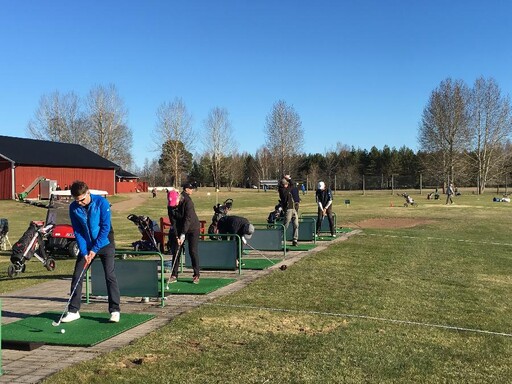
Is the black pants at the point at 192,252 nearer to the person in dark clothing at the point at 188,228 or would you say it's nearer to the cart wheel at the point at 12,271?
the person in dark clothing at the point at 188,228

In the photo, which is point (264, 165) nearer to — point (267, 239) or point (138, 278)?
point (267, 239)

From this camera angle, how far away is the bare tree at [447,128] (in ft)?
234

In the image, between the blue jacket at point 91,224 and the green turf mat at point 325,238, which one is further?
the green turf mat at point 325,238

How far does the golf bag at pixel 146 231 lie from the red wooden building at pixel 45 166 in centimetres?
3827

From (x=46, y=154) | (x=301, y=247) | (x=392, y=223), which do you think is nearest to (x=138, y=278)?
(x=301, y=247)

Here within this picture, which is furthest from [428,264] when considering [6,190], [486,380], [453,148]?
[453,148]

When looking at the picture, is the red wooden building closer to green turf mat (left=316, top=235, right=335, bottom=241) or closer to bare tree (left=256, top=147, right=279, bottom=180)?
green turf mat (left=316, top=235, right=335, bottom=241)

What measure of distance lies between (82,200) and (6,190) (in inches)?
1826

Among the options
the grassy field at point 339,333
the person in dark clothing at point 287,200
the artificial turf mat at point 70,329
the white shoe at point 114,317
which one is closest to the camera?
the grassy field at point 339,333

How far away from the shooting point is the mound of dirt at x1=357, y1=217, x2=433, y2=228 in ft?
81.9

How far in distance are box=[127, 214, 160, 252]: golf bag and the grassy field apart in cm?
379

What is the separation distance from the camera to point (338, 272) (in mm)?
11047

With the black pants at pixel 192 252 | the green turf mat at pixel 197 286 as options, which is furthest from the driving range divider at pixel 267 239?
the black pants at pixel 192 252

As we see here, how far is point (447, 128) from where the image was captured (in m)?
71.7
